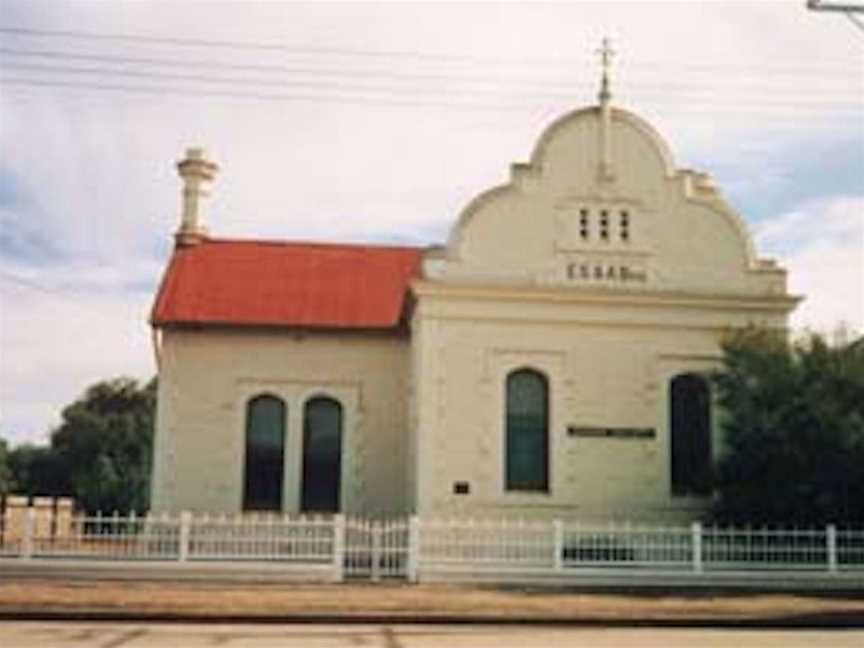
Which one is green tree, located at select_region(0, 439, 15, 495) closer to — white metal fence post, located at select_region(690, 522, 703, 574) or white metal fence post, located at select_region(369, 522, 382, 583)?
white metal fence post, located at select_region(369, 522, 382, 583)

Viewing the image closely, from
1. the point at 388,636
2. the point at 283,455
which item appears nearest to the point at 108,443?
the point at 283,455

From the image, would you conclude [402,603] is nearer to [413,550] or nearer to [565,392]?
[413,550]

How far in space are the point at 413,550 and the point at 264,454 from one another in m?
7.17

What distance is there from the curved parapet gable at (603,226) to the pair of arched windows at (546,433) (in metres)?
2.25

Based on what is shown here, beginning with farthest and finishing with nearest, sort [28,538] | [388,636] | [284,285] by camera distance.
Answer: [284,285] < [28,538] < [388,636]

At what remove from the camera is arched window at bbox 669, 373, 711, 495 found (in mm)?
27703

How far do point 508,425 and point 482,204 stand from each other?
4.87 m

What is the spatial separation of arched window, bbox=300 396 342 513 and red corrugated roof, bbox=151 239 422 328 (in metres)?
2.10

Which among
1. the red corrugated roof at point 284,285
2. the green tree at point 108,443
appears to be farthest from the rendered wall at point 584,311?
the green tree at point 108,443

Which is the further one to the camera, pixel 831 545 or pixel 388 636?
pixel 831 545

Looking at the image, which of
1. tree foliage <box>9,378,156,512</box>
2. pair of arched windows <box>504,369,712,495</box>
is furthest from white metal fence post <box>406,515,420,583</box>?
tree foliage <box>9,378,156,512</box>

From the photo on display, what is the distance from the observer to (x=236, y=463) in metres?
30.4

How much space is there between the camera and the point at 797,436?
24.9 m

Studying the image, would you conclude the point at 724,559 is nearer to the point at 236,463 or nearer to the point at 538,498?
the point at 538,498
